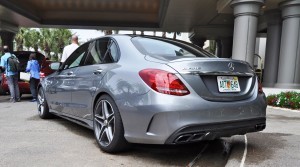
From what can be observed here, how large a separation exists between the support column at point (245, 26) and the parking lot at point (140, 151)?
20.6ft

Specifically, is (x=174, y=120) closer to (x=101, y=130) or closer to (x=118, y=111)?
(x=118, y=111)

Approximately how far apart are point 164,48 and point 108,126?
124 centimetres

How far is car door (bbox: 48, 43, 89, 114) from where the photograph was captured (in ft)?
16.5

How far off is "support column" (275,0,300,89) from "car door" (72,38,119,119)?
895 cm

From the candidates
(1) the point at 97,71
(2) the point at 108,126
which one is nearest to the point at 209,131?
(2) the point at 108,126

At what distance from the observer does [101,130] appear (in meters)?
4.11

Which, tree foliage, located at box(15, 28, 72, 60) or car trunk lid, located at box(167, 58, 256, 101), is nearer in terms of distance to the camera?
car trunk lid, located at box(167, 58, 256, 101)

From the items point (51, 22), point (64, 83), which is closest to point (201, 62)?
point (64, 83)

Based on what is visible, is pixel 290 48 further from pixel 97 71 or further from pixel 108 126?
pixel 108 126

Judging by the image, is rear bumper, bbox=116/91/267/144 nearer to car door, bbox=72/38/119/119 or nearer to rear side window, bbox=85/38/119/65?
car door, bbox=72/38/119/119

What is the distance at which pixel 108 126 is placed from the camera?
157 inches

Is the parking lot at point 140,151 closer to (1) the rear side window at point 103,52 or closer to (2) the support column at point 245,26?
(1) the rear side window at point 103,52

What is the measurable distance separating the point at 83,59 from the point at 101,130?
1388 millimetres

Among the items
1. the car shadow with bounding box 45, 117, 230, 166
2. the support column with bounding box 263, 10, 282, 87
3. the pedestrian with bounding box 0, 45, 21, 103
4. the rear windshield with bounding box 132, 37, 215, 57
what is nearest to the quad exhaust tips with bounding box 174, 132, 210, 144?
the car shadow with bounding box 45, 117, 230, 166
